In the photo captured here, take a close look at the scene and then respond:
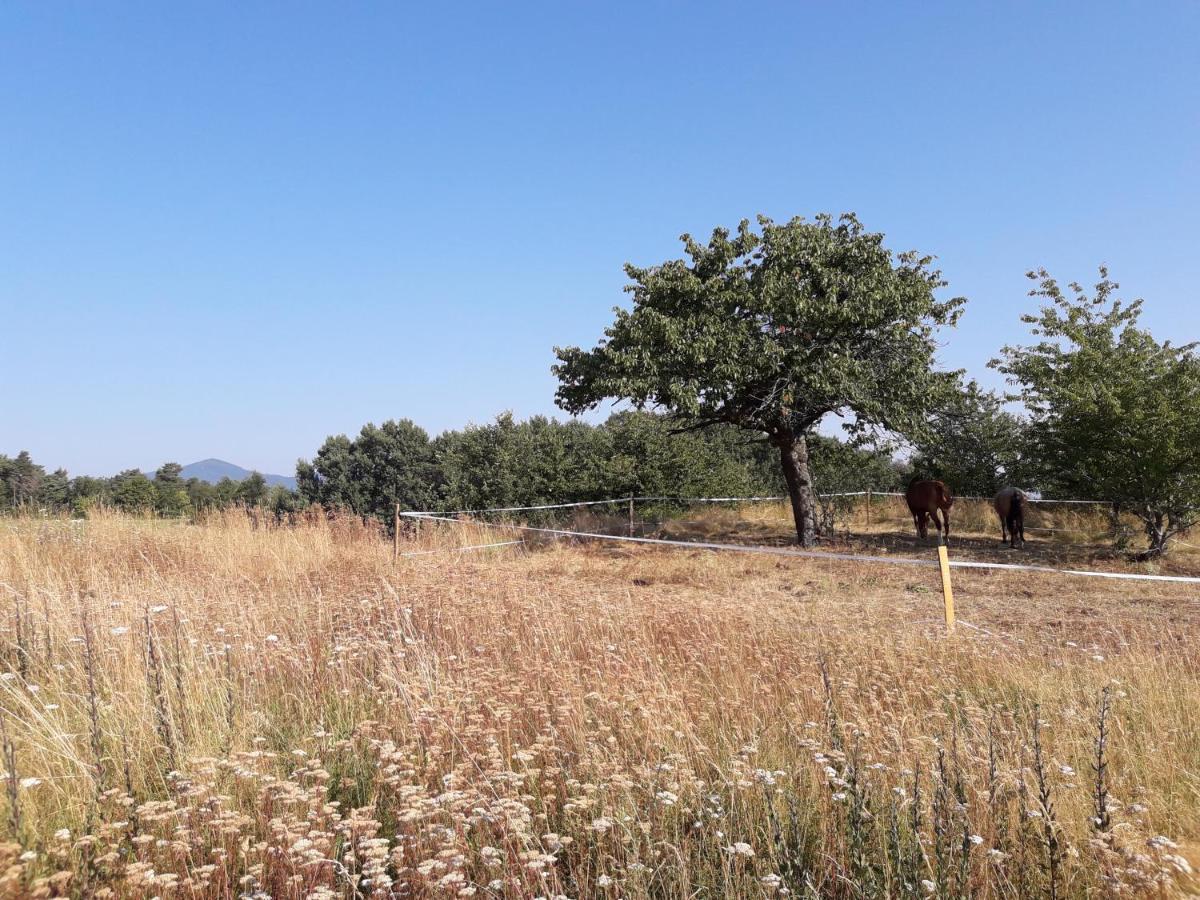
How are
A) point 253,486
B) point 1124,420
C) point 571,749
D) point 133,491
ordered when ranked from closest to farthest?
point 571,749
point 1124,420
point 133,491
point 253,486

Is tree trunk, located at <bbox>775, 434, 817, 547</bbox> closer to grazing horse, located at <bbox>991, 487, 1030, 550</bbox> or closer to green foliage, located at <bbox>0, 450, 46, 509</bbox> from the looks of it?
grazing horse, located at <bbox>991, 487, 1030, 550</bbox>

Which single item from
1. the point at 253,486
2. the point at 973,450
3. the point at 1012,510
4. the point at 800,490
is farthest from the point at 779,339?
the point at 253,486

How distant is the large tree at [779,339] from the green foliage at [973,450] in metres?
7.06

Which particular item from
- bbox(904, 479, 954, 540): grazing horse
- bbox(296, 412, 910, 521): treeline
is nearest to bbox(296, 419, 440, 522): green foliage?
bbox(296, 412, 910, 521): treeline

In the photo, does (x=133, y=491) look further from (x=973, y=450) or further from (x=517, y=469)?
(x=973, y=450)

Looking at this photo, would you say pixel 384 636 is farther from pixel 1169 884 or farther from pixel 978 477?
pixel 978 477

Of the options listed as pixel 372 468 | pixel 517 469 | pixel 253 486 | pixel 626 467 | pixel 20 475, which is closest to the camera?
pixel 626 467

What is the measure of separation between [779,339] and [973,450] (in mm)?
11937

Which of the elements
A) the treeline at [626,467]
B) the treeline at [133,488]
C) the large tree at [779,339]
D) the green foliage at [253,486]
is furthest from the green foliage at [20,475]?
the large tree at [779,339]

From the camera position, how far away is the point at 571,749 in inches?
136

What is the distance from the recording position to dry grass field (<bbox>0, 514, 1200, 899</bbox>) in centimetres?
236

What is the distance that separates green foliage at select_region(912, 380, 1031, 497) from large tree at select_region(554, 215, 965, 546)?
7.06m

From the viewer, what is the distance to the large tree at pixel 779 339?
14.1 meters

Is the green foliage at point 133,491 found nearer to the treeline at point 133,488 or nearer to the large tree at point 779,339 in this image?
the treeline at point 133,488
